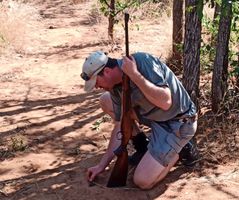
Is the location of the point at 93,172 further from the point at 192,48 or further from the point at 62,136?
the point at 192,48

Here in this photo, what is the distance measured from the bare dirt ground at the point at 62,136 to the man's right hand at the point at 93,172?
55 mm

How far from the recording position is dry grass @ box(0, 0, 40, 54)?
796 centimetres

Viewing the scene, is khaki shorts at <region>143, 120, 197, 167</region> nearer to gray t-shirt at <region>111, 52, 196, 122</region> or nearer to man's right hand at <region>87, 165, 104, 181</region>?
gray t-shirt at <region>111, 52, 196, 122</region>

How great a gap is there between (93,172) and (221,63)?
1544 mm

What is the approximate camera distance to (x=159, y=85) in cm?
308

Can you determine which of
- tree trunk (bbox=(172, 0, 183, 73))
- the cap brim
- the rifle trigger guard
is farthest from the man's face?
tree trunk (bbox=(172, 0, 183, 73))

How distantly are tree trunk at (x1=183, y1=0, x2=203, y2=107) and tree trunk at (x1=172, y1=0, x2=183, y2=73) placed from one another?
7.17ft

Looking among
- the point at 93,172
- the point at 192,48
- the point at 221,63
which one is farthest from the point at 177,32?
the point at 93,172

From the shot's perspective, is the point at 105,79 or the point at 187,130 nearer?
the point at 105,79

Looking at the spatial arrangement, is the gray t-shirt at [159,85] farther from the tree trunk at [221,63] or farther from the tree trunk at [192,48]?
the tree trunk at [221,63]

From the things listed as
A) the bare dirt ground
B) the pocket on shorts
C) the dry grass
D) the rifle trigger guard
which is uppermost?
the dry grass

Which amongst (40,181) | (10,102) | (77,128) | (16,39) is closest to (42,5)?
(16,39)

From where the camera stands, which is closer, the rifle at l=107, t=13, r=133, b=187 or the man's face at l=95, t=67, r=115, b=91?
the man's face at l=95, t=67, r=115, b=91

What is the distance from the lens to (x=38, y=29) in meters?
9.28
